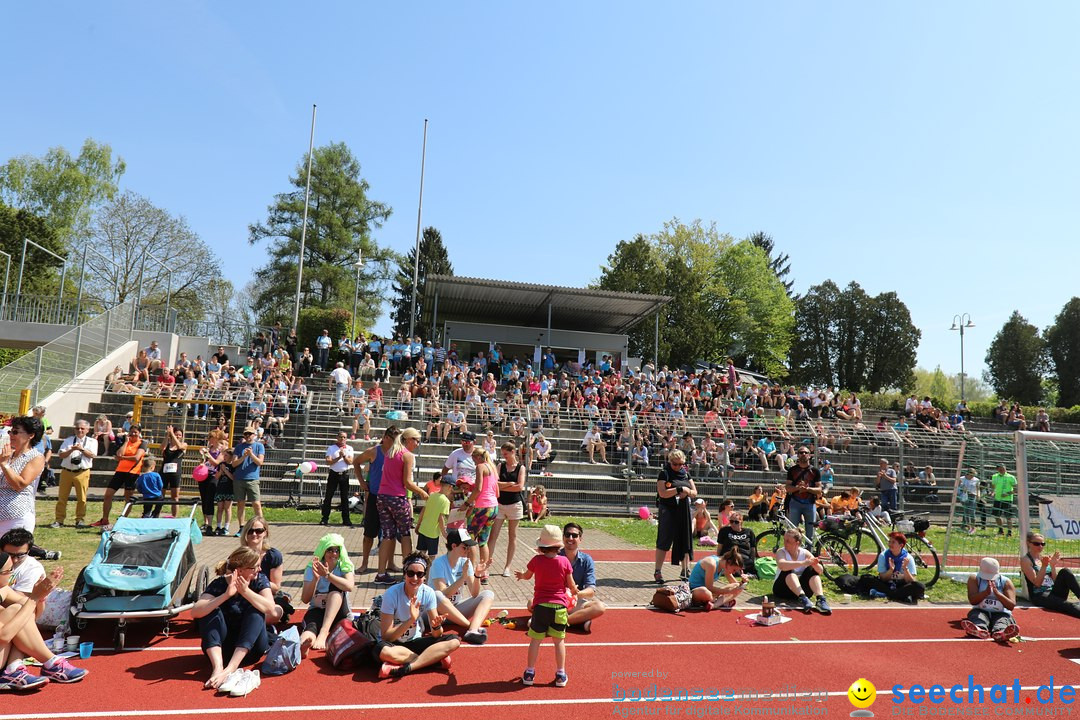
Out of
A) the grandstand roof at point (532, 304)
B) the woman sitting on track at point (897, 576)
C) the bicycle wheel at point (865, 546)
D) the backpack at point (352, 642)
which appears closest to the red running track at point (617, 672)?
the backpack at point (352, 642)

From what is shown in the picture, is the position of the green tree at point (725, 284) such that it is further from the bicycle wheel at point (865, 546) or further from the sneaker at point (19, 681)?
the sneaker at point (19, 681)

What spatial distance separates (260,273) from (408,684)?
4984cm

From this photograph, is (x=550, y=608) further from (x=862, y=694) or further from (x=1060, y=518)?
(x=1060, y=518)

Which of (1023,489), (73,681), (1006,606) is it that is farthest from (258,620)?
(1023,489)

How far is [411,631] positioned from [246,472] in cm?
642

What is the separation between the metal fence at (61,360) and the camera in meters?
16.8

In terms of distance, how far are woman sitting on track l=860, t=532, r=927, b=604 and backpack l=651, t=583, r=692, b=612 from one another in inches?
122

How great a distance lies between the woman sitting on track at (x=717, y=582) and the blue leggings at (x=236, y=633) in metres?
5.14

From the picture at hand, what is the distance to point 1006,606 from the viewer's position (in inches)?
325

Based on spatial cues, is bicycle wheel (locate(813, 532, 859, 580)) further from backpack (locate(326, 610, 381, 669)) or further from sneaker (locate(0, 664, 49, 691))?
sneaker (locate(0, 664, 49, 691))

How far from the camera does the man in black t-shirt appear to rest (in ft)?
31.6

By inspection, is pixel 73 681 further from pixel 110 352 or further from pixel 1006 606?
pixel 110 352

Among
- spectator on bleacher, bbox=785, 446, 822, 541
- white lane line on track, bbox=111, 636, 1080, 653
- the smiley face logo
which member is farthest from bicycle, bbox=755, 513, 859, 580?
the smiley face logo

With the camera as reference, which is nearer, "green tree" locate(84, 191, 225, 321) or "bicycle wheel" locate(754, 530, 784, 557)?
"bicycle wheel" locate(754, 530, 784, 557)
